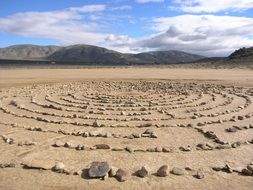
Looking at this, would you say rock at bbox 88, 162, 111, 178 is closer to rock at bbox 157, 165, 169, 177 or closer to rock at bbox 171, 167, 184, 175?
rock at bbox 157, 165, 169, 177

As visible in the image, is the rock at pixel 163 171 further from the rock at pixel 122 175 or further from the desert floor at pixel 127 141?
the rock at pixel 122 175

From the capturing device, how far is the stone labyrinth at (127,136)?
24.0 feet

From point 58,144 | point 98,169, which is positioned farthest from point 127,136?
point 98,169

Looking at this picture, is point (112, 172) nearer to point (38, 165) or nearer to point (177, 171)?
point (177, 171)

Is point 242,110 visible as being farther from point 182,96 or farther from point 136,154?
point 136,154

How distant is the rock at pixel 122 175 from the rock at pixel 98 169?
201 mm

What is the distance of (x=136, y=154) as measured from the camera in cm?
812

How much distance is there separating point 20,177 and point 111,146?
2.43 meters

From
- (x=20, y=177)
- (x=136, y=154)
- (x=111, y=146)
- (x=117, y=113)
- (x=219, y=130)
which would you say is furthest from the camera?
(x=117, y=113)

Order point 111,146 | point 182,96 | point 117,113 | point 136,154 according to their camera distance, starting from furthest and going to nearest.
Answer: point 182,96, point 117,113, point 111,146, point 136,154

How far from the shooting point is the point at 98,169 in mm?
6945

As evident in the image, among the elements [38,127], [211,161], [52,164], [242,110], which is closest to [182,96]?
[242,110]

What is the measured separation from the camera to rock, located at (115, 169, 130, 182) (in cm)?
668

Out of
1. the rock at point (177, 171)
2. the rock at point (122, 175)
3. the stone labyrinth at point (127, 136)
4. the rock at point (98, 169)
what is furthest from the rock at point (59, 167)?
the rock at point (177, 171)
